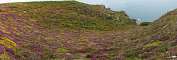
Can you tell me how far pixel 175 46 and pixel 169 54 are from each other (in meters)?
4.20

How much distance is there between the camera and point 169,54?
40281mm

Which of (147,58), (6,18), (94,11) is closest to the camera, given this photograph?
(147,58)

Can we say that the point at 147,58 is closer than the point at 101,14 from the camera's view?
Yes

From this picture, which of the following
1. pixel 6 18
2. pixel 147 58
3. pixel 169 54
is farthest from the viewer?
pixel 6 18

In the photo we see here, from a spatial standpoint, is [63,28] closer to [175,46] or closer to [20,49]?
[20,49]

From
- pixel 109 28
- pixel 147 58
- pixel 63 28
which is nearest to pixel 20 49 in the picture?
pixel 147 58

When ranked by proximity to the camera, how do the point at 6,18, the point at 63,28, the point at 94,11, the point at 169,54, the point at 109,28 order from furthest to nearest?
the point at 94,11, the point at 109,28, the point at 63,28, the point at 6,18, the point at 169,54

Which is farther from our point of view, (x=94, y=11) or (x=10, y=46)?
(x=94, y=11)

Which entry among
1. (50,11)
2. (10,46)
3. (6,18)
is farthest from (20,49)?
(50,11)

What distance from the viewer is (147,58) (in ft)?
141

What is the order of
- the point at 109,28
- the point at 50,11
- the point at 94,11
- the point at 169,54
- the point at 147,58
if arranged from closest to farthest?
1. the point at 169,54
2. the point at 147,58
3. the point at 109,28
4. the point at 50,11
5. the point at 94,11

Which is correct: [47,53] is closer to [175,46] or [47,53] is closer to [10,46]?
[10,46]

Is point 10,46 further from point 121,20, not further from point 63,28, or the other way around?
point 121,20

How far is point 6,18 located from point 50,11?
51518 millimetres
